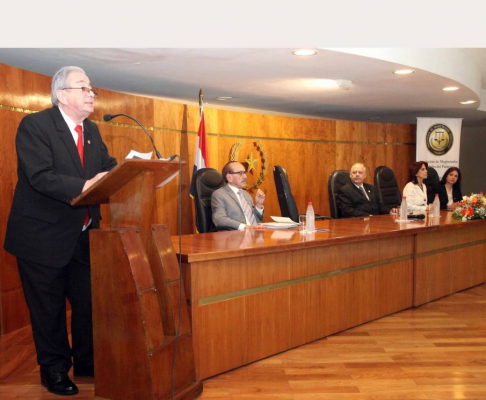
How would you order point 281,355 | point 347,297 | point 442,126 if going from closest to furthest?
point 281,355 < point 347,297 < point 442,126

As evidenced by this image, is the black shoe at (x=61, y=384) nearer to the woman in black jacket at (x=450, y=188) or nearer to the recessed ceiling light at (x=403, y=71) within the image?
the recessed ceiling light at (x=403, y=71)

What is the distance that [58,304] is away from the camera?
2.65 metres

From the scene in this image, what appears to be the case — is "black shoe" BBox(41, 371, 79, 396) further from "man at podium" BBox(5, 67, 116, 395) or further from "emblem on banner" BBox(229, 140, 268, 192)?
"emblem on banner" BBox(229, 140, 268, 192)

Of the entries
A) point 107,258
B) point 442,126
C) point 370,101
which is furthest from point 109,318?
point 442,126

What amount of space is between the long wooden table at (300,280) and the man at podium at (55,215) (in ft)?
1.82

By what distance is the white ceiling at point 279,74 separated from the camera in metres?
4.64

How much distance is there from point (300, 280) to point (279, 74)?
2.72 meters

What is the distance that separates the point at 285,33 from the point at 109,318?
5.43ft

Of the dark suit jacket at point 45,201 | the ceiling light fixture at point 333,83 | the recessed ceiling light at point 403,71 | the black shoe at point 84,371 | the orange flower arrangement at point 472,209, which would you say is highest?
the recessed ceiling light at point 403,71

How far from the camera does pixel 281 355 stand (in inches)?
132

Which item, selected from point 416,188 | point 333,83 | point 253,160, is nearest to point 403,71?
point 333,83

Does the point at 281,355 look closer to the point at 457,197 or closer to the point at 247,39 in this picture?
the point at 247,39

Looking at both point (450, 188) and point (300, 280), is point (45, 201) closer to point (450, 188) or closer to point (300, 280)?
point (300, 280)

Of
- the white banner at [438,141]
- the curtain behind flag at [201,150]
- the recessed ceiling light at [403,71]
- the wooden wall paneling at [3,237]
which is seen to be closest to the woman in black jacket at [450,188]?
the white banner at [438,141]
